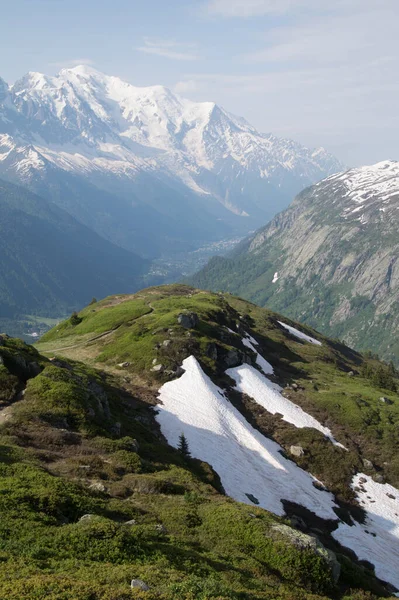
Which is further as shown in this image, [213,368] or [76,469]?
[213,368]

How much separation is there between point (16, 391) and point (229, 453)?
26375 millimetres

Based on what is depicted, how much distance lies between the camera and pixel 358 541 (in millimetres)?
46250

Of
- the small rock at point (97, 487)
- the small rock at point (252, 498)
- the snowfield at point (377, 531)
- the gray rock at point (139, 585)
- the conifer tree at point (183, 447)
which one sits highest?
the gray rock at point (139, 585)

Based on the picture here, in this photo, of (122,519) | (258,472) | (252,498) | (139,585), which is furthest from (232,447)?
(139,585)

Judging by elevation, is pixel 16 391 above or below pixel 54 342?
above

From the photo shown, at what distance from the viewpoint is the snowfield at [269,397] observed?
7367 centimetres

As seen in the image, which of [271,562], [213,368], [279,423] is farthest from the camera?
[213,368]

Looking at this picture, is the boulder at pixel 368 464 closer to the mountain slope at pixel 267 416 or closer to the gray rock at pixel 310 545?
the mountain slope at pixel 267 416

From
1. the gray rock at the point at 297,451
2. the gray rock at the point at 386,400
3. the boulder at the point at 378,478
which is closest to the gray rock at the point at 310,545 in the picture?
the gray rock at the point at 297,451

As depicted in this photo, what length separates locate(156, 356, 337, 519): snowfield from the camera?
4994cm

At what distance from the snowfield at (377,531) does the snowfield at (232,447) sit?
147 inches

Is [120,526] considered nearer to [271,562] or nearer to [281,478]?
[271,562]

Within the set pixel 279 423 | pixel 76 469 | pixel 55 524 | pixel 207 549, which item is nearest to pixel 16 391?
pixel 76 469

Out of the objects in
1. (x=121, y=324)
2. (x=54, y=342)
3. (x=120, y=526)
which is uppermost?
(x=120, y=526)
